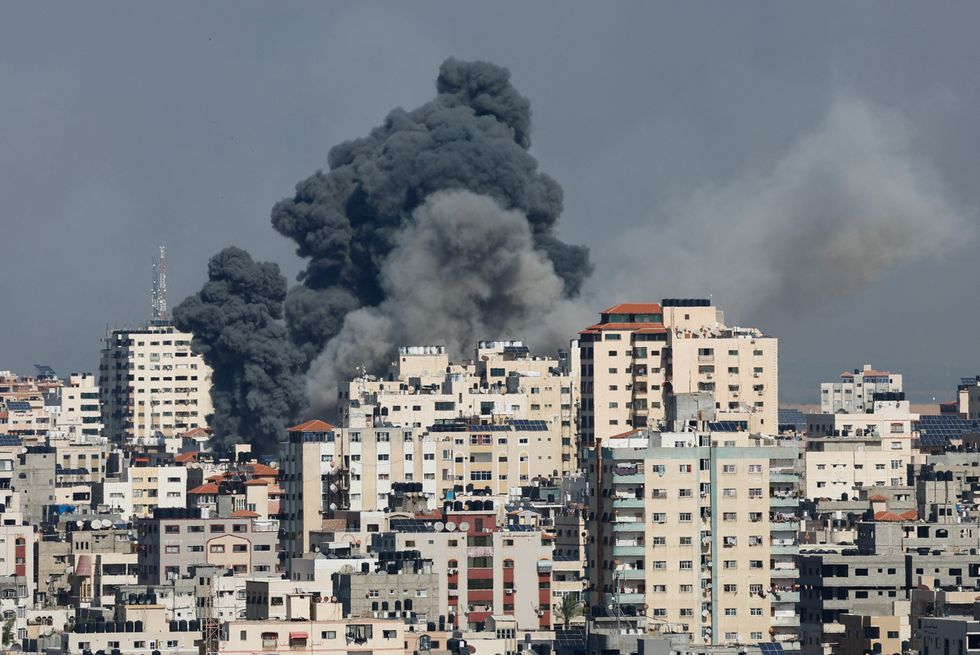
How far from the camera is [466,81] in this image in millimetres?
168125

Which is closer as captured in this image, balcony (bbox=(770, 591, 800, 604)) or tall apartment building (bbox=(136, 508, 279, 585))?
balcony (bbox=(770, 591, 800, 604))

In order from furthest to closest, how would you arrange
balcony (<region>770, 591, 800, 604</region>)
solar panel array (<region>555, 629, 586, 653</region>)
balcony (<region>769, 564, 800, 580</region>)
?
balcony (<region>769, 564, 800, 580</region>)
balcony (<region>770, 591, 800, 604</region>)
solar panel array (<region>555, 629, 586, 653</region>)

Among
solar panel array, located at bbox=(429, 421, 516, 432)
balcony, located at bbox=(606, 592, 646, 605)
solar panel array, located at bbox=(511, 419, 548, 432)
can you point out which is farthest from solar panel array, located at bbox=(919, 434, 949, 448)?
balcony, located at bbox=(606, 592, 646, 605)

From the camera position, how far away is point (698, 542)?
8144cm

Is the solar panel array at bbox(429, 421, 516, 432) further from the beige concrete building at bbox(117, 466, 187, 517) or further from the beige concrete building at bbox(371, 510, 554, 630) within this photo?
the beige concrete building at bbox(371, 510, 554, 630)

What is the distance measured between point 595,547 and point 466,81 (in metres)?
86.0

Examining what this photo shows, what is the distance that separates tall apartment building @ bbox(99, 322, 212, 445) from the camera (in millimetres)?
185375

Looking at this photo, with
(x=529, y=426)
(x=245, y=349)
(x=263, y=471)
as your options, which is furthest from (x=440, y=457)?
(x=245, y=349)

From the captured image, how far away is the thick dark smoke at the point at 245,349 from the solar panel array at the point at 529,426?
77.5ft

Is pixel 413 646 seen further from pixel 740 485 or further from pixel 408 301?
pixel 408 301

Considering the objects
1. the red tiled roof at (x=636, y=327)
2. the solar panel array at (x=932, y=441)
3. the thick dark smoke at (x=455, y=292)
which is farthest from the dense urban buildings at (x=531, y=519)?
the thick dark smoke at (x=455, y=292)

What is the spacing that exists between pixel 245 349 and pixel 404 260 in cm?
985

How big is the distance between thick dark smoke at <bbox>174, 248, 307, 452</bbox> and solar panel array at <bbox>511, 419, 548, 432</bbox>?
23.6m

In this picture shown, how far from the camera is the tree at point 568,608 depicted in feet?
292
